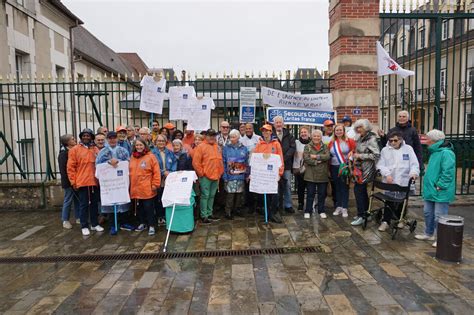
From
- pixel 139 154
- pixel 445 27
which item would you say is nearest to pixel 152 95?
pixel 139 154

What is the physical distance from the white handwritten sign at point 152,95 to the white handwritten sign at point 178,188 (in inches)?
87.2

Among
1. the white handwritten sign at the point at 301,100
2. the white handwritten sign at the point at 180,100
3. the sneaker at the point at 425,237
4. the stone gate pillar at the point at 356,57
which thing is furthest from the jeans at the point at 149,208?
the stone gate pillar at the point at 356,57

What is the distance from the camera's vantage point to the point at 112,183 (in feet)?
20.2

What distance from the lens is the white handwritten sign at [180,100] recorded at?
7.75 m

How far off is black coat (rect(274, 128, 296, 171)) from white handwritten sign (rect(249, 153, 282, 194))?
0.53 m

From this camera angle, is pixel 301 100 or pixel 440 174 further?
pixel 301 100

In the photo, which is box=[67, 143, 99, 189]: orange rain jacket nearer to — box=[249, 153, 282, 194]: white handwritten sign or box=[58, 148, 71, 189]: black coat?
box=[58, 148, 71, 189]: black coat

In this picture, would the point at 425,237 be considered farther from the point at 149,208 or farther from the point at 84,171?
the point at 84,171

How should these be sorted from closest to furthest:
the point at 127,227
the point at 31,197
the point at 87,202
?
the point at 87,202 < the point at 127,227 < the point at 31,197

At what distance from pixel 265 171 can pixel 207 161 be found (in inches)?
43.3

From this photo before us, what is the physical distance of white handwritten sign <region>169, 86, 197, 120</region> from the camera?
25.4 ft

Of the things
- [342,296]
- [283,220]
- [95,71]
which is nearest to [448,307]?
[342,296]

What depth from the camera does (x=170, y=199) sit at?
5.91 m

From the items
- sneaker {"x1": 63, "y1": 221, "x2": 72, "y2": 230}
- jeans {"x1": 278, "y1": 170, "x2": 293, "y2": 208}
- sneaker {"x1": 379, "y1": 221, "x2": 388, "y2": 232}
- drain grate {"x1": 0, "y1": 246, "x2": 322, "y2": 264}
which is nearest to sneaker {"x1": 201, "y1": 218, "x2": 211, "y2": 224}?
drain grate {"x1": 0, "y1": 246, "x2": 322, "y2": 264}
